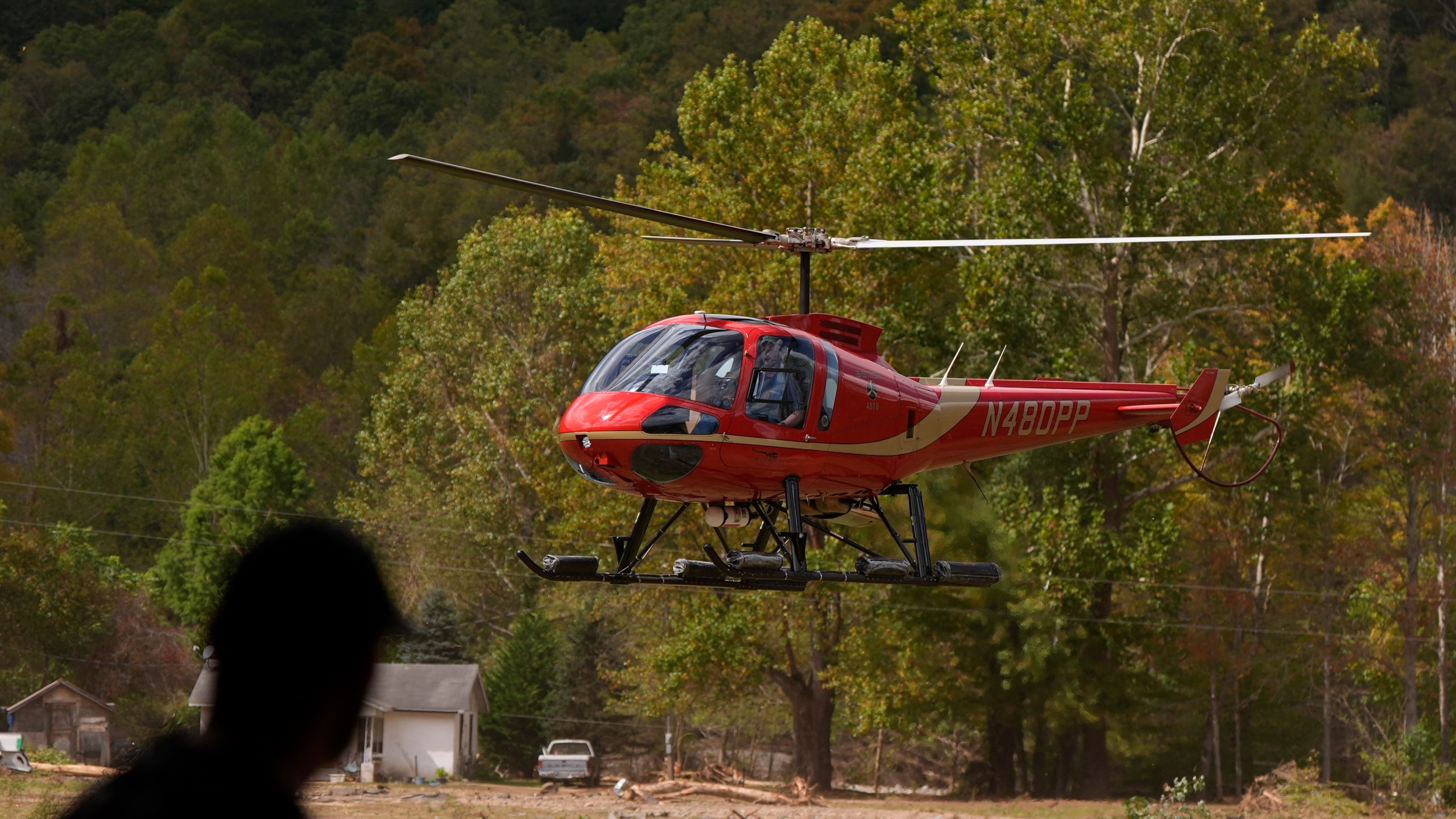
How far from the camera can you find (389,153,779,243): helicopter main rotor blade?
10789 millimetres

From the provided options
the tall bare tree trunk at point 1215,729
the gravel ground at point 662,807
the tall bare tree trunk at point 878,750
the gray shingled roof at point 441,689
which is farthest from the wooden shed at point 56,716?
the tall bare tree trunk at point 1215,729

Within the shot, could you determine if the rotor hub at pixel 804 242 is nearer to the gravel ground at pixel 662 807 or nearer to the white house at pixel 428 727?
the gravel ground at pixel 662 807

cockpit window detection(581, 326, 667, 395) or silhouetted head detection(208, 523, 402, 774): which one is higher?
cockpit window detection(581, 326, 667, 395)

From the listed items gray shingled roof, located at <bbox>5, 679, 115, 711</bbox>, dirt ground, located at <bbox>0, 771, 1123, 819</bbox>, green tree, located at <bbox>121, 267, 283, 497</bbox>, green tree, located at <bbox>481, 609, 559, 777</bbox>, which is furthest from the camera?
green tree, located at <bbox>121, 267, 283, 497</bbox>

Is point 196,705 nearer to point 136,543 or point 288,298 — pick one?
point 136,543

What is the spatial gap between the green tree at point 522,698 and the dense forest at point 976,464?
125mm

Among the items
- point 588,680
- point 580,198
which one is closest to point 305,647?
point 580,198

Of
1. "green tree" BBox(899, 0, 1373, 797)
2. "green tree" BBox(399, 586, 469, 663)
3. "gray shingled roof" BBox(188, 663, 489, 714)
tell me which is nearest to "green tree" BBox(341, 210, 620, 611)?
"green tree" BBox(399, 586, 469, 663)

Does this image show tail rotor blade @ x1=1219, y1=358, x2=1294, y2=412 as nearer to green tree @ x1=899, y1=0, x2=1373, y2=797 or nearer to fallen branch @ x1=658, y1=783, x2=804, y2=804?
green tree @ x1=899, y1=0, x2=1373, y2=797

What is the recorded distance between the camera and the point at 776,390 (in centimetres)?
1348

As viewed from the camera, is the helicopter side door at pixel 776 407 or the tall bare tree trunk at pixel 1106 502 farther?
the tall bare tree trunk at pixel 1106 502

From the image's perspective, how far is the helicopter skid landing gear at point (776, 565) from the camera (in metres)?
13.0

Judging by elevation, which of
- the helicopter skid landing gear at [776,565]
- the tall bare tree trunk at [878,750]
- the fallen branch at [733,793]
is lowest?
the tall bare tree trunk at [878,750]

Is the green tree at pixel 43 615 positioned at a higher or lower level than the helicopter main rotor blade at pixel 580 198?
lower
